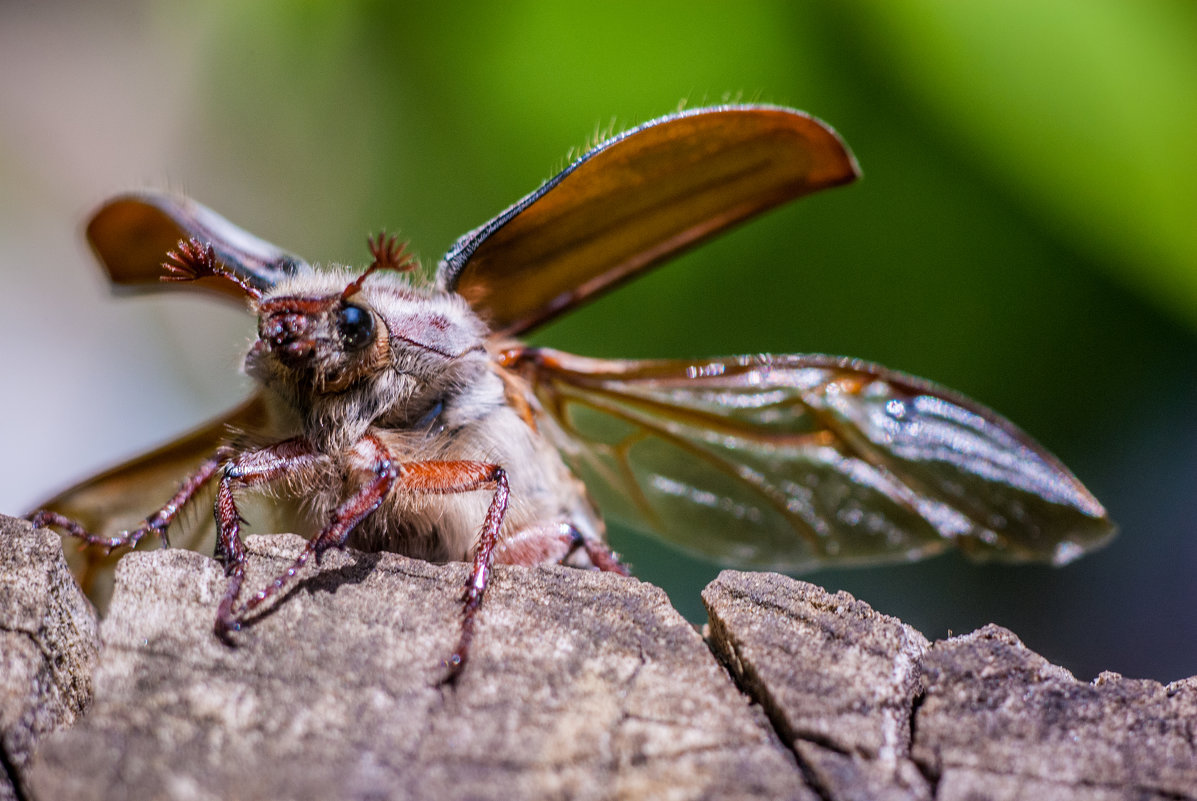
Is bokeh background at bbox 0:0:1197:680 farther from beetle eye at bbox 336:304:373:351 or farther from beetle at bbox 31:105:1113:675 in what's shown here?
beetle eye at bbox 336:304:373:351

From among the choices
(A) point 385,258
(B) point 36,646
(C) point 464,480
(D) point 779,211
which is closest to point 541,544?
(C) point 464,480

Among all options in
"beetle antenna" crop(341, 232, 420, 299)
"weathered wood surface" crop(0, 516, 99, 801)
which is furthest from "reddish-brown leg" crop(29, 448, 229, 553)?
"beetle antenna" crop(341, 232, 420, 299)

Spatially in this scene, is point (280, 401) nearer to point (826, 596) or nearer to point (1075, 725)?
point (826, 596)

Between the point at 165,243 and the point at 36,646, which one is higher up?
the point at 165,243

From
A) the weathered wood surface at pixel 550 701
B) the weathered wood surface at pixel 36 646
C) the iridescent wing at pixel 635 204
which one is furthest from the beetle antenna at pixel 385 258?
the weathered wood surface at pixel 36 646

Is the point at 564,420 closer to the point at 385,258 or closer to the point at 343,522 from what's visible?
the point at 385,258

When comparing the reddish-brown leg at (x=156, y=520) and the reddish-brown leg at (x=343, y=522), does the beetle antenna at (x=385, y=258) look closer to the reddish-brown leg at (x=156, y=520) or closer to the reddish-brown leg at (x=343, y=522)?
the reddish-brown leg at (x=343, y=522)

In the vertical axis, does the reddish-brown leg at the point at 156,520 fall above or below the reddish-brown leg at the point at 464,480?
below
